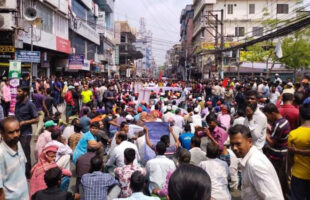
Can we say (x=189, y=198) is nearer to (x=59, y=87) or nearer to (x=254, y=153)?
(x=254, y=153)

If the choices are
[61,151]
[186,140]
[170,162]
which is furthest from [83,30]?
[170,162]

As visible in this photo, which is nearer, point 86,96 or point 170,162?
point 170,162

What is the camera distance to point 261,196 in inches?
124

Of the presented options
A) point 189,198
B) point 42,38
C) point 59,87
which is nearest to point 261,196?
point 189,198

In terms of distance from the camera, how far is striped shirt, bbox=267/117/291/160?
558 centimetres

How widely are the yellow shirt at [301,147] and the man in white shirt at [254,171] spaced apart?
4.11ft

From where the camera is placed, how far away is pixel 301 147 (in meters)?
4.38

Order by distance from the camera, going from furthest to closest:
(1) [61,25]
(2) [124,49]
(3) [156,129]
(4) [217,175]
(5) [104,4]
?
(2) [124,49]
(5) [104,4]
(1) [61,25]
(3) [156,129]
(4) [217,175]

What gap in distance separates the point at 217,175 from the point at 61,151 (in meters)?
2.57

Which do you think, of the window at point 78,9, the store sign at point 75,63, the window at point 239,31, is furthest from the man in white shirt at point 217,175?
the window at point 239,31

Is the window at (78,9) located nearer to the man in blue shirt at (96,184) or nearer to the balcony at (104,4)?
the balcony at (104,4)

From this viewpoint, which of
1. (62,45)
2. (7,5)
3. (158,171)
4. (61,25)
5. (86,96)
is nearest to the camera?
(158,171)

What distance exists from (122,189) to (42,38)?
20.0 m

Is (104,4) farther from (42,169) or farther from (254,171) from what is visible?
(254,171)
